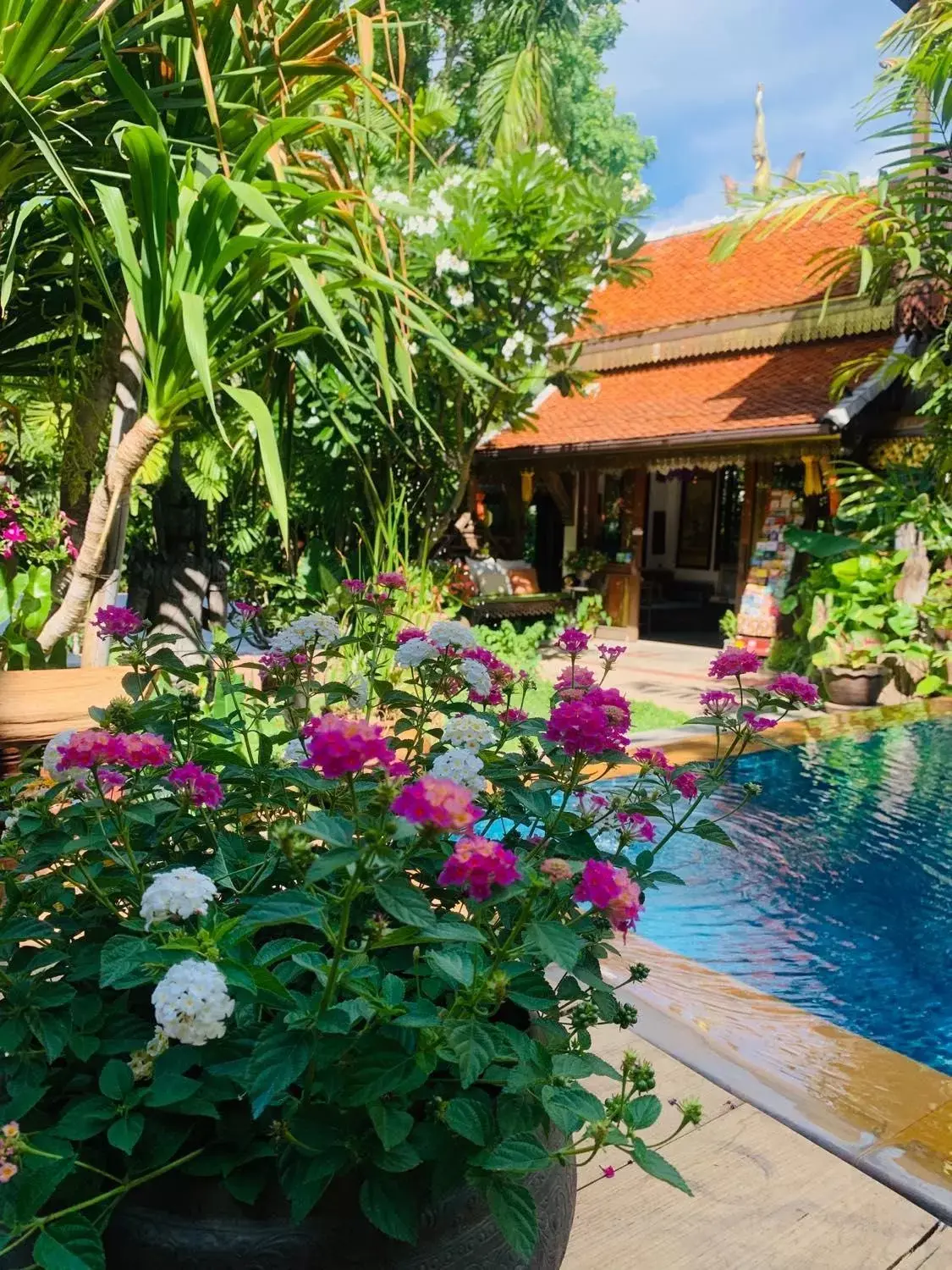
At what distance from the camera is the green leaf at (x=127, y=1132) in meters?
0.82

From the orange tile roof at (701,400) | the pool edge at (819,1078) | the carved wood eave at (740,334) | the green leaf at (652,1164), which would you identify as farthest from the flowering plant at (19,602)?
the carved wood eave at (740,334)

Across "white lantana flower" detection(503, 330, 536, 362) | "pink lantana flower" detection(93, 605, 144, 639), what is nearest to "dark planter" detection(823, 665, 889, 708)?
"white lantana flower" detection(503, 330, 536, 362)

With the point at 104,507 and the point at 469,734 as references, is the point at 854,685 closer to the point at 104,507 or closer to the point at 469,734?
the point at 104,507

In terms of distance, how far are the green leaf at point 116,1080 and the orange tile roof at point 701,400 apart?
8.14 m

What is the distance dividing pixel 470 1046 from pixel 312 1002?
0.16 metres

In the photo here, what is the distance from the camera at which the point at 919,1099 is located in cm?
208

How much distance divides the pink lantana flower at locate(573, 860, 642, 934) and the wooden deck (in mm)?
836

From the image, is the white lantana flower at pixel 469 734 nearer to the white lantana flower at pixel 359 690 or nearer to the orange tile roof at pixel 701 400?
the white lantana flower at pixel 359 690

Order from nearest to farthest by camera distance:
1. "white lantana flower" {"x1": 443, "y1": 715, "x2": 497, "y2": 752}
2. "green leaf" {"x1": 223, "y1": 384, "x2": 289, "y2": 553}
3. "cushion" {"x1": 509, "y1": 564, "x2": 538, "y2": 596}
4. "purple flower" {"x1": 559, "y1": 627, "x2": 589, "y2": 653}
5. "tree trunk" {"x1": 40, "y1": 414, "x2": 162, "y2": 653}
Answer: "white lantana flower" {"x1": 443, "y1": 715, "x2": 497, "y2": 752} < "purple flower" {"x1": 559, "y1": 627, "x2": 589, "y2": 653} < "green leaf" {"x1": 223, "y1": 384, "x2": 289, "y2": 553} < "tree trunk" {"x1": 40, "y1": 414, "x2": 162, "y2": 653} < "cushion" {"x1": 509, "y1": 564, "x2": 538, "y2": 596}

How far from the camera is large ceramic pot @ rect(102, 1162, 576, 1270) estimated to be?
87 cm

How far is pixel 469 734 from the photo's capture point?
3.82 feet

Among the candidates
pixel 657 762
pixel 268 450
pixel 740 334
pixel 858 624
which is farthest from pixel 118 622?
pixel 740 334

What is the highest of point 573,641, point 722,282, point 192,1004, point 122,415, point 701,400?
point 722,282

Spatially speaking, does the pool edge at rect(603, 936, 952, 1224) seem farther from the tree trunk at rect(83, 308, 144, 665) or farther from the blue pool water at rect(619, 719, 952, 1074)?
the tree trunk at rect(83, 308, 144, 665)
